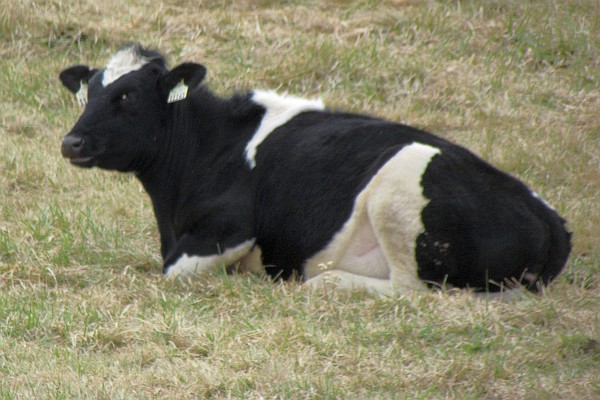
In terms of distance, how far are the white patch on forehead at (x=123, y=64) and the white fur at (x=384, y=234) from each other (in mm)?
1638

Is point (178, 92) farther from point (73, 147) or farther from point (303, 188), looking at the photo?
point (303, 188)

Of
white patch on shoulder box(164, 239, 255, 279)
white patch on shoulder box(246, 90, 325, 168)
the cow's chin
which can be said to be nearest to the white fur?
white patch on shoulder box(164, 239, 255, 279)

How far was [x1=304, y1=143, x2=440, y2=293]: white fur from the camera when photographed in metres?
6.14

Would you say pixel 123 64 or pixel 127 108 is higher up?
pixel 123 64

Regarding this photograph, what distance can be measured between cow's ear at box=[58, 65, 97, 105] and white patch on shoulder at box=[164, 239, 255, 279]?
1390 mm

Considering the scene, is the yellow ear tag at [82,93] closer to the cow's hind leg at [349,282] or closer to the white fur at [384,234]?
the white fur at [384,234]

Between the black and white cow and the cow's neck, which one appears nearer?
the black and white cow

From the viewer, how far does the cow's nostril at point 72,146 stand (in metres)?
6.54

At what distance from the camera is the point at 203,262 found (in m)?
6.52

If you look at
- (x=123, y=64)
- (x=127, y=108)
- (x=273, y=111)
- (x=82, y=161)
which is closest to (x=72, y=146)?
(x=82, y=161)

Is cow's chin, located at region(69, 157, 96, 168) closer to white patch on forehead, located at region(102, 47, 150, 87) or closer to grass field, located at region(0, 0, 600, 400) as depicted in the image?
white patch on forehead, located at region(102, 47, 150, 87)

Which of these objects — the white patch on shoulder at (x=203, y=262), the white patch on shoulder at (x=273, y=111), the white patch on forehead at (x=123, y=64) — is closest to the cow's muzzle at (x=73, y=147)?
the white patch on forehead at (x=123, y=64)

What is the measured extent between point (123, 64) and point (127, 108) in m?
0.31

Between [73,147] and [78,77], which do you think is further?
[78,77]
